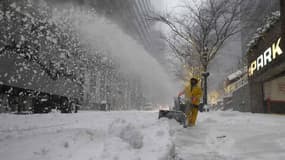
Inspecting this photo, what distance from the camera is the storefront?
13.4 metres

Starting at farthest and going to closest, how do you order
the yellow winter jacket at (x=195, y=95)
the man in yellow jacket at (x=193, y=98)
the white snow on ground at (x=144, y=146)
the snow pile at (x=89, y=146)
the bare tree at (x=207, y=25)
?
the bare tree at (x=207, y=25), the yellow winter jacket at (x=195, y=95), the man in yellow jacket at (x=193, y=98), the white snow on ground at (x=144, y=146), the snow pile at (x=89, y=146)

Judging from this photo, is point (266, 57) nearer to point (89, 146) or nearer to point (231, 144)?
point (231, 144)

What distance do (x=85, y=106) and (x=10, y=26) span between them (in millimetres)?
24549

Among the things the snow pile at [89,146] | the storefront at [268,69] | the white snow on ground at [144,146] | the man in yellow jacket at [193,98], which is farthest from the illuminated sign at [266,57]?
the snow pile at [89,146]

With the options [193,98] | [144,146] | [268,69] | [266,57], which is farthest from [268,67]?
[144,146]

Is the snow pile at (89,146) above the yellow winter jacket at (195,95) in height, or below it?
below

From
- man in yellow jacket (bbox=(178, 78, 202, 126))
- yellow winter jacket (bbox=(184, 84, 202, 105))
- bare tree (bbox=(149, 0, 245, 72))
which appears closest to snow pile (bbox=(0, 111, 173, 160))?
man in yellow jacket (bbox=(178, 78, 202, 126))

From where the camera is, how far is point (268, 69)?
1463 cm

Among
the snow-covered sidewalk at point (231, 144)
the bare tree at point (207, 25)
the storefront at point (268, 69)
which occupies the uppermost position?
the bare tree at point (207, 25)

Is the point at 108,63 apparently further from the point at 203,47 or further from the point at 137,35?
the point at 137,35

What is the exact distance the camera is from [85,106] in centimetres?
3712

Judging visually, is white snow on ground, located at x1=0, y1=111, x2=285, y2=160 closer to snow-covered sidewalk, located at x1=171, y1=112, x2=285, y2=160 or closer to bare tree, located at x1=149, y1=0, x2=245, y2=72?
snow-covered sidewalk, located at x1=171, y1=112, x2=285, y2=160

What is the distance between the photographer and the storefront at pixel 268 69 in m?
13.4

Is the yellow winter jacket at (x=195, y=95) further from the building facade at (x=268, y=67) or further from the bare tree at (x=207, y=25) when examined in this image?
the bare tree at (x=207, y=25)
